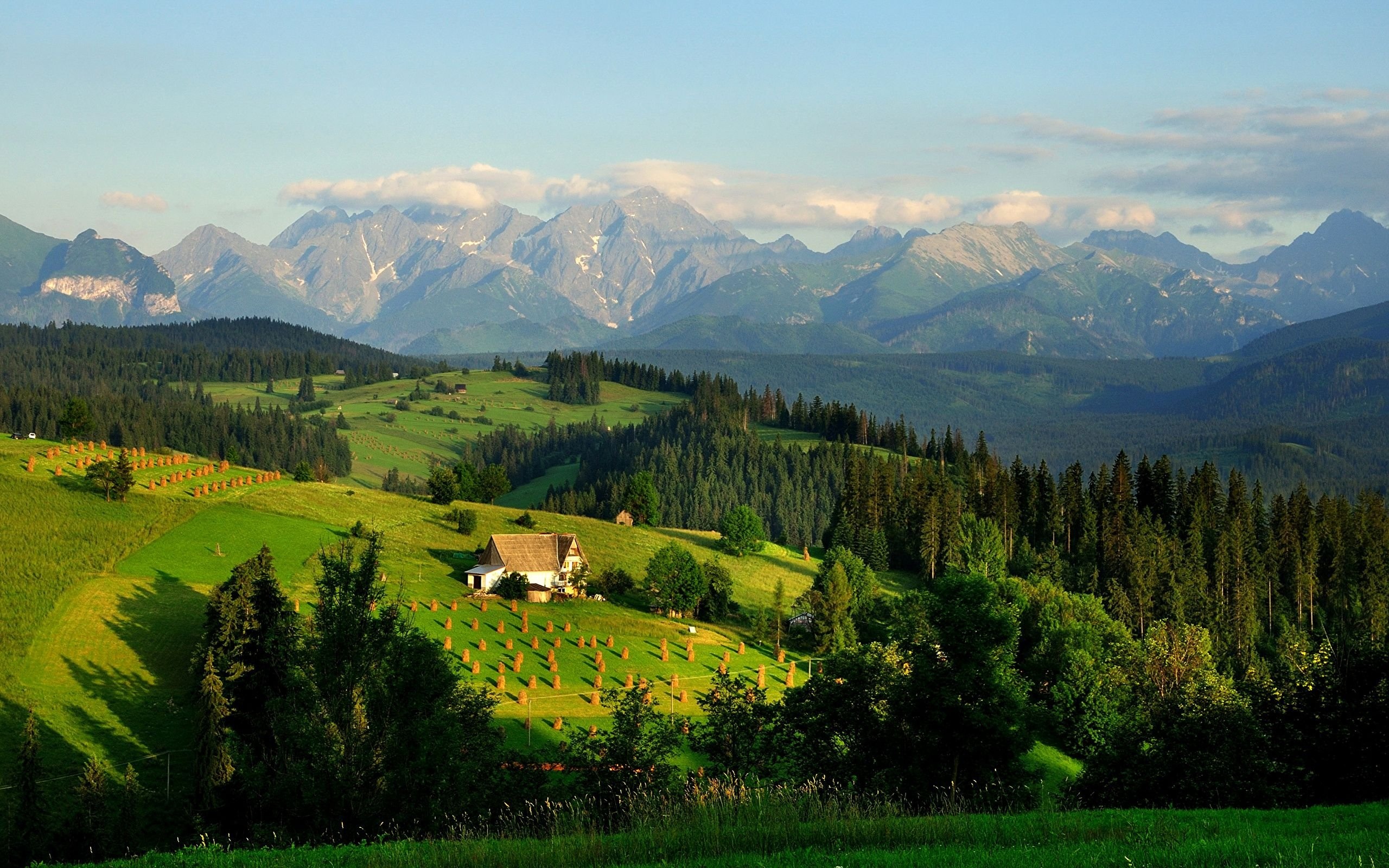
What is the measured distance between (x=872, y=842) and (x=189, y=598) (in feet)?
Answer: 223

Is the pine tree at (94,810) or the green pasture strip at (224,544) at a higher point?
the green pasture strip at (224,544)

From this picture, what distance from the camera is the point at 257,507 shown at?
111 metres

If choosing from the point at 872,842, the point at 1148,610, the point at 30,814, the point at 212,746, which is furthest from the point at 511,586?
the point at 872,842

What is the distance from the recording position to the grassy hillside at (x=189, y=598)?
60.7m

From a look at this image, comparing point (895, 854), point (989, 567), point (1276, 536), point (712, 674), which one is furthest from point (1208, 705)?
point (1276, 536)

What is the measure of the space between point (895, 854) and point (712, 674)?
6290 centimetres

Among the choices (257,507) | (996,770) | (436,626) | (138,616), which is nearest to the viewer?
(996,770)

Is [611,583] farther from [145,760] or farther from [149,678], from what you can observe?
[145,760]

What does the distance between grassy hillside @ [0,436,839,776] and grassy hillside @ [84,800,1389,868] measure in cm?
3183

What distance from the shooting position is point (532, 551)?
10431cm

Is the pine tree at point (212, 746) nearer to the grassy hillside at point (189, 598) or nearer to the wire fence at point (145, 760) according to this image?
the wire fence at point (145, 760)

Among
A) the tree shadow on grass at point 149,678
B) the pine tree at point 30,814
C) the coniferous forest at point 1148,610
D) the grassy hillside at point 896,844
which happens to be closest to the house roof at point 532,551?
the coniferous forest at point 1148,610

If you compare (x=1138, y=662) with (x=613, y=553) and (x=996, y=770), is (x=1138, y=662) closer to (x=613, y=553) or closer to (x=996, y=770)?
(x=996, y=770)

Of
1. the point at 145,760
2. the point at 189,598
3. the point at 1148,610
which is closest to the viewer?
the point at 145,760
